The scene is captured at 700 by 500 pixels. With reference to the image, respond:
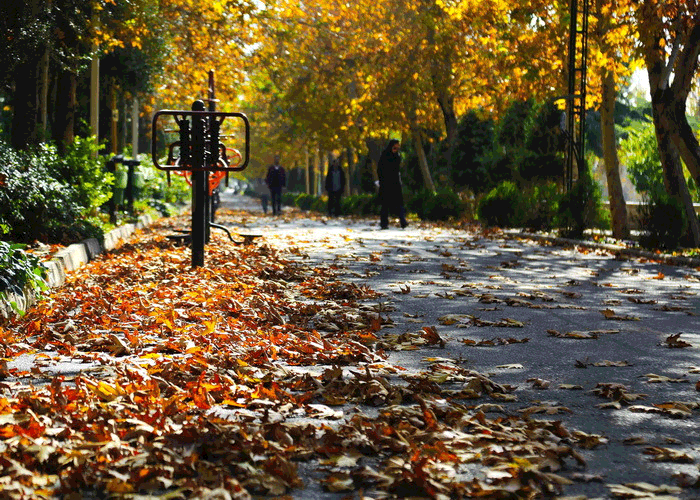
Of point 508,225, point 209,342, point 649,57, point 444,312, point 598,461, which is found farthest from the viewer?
point 508,225

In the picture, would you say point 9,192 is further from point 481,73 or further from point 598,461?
point 481,73

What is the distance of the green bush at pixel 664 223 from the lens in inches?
690

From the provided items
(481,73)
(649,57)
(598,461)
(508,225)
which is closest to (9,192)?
(598,461)

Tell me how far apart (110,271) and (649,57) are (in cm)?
987

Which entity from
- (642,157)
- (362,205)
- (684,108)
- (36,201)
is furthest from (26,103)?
(642,157)

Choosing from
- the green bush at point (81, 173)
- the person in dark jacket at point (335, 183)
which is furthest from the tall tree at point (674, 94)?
the person in dark jacket at point (335, 183)

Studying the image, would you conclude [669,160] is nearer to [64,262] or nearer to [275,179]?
[64,262]

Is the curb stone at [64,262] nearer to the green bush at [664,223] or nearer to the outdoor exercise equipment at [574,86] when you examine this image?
the green bush at [664,223]

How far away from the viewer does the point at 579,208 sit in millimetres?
21469

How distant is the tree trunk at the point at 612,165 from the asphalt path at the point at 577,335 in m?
5.24

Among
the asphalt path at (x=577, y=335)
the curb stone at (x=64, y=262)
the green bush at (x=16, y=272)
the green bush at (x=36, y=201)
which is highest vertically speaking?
the green bush at (x=36, y=201)

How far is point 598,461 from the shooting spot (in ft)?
14.1

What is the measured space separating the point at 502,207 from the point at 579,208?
526cm

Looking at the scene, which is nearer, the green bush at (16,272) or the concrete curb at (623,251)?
the green bush at (16,272)
